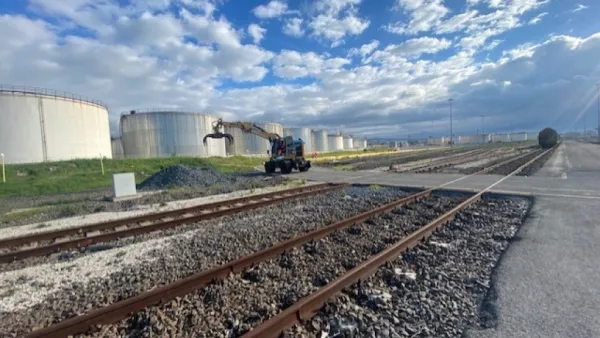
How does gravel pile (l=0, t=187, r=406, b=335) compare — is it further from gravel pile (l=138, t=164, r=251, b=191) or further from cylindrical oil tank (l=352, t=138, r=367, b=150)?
cylindrical oil tank (l=352, t=138, r=367, b=150)

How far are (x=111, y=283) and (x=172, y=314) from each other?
1.88m

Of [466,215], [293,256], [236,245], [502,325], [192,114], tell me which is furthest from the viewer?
[192,114]

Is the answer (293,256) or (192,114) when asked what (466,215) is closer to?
(293,256)

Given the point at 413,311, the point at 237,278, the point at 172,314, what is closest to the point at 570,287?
the point at 413,311

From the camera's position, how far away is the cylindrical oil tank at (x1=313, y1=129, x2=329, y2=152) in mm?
101750

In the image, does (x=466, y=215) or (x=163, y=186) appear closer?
(x=466, y=215)

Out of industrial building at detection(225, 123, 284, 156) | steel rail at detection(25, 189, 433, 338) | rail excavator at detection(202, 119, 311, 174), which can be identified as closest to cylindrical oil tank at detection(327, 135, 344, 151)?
industrial building at detection(225, 123, 284, 156)

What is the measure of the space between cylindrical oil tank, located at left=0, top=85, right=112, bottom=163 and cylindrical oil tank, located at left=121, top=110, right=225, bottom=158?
28.5 feet

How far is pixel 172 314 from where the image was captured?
3.88 m

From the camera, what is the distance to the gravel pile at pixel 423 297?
11.7 feet

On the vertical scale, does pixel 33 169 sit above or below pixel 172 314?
above

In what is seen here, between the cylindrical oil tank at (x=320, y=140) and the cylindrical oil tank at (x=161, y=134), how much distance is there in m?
55.5

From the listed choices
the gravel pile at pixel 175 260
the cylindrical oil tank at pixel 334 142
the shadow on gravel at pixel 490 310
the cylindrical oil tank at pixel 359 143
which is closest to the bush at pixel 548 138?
the cylindrical oil tank at pixel 334 142

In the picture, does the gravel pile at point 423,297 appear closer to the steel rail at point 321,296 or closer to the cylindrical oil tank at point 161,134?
the steel rail at point 321,296
